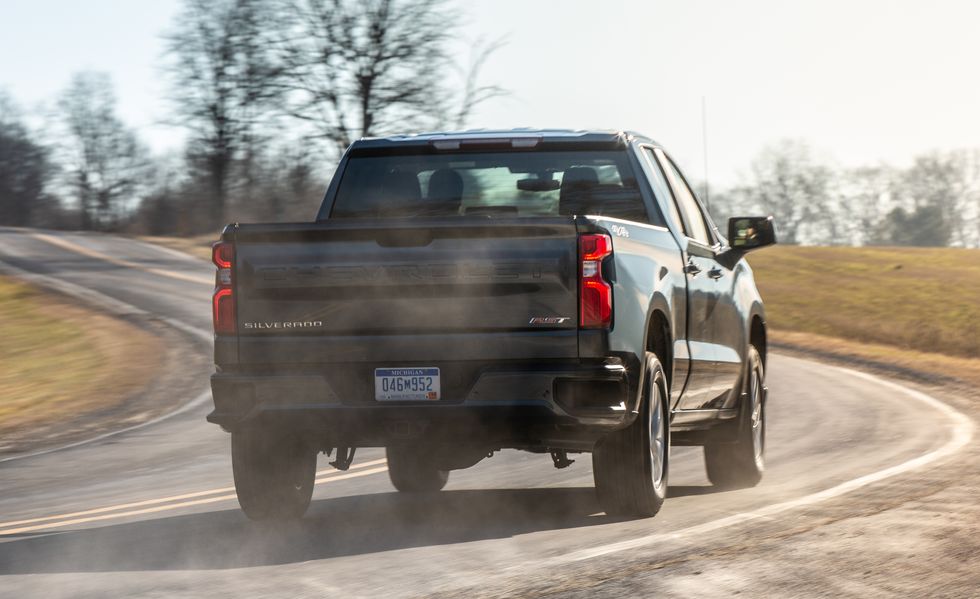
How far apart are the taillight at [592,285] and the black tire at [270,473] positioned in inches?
62.2

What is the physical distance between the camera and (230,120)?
63.5 m

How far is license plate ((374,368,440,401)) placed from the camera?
6875 mm

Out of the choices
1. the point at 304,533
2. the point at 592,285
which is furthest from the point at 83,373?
the point at 592,285

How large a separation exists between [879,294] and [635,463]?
44.5m

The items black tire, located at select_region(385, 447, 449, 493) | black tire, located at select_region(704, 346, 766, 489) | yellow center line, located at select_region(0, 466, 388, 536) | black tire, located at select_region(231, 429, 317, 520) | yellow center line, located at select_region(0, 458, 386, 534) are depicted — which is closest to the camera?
black tire, located at select_region(231, 429, 317, 520)

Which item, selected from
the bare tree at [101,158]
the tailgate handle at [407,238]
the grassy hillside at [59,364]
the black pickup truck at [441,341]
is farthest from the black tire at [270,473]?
the bare tree at [101,158]

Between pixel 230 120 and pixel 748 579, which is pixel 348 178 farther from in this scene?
pixel 230 120

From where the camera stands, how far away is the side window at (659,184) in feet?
27.7

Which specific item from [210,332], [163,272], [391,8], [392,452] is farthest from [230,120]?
[392,452]

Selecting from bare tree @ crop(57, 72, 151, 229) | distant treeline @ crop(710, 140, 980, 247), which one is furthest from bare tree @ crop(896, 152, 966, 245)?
bare tree @ crop(57, 72, 151, 229)

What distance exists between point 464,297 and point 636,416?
1.02 metres

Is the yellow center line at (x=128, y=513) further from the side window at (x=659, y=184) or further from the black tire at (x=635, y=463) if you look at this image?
the side window at (x=659, y=184)

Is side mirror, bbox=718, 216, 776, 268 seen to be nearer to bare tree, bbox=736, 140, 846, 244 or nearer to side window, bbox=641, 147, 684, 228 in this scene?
side window, bbox=641, 147, 684, 228

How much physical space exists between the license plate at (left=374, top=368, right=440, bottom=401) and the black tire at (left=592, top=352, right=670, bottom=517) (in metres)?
0.95
